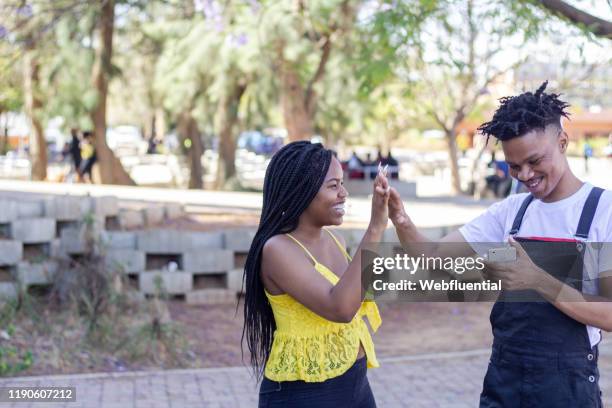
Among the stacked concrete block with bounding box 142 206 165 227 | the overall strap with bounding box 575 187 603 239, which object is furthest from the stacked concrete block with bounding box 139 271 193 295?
the overall strap with bounding box 575 187 603 239

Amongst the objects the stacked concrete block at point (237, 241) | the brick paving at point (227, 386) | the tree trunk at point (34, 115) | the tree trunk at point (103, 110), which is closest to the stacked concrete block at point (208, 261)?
the stacked concrete block at point (237, 241)

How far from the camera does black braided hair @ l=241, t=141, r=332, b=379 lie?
3.28m

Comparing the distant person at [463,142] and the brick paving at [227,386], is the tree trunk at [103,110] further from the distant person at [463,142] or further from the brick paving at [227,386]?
the distant person at [463,142]

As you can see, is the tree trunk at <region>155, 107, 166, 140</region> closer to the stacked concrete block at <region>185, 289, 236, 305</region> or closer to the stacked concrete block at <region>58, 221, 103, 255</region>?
the stacked concrete block at <region>185, 289, 236, 305</region>

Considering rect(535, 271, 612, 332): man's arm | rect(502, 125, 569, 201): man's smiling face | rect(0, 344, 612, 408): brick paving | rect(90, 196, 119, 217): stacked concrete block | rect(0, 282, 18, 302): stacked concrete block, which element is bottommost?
rect(0, 344, 612, 408): brick paving

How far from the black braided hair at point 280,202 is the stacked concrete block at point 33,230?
6.03 m

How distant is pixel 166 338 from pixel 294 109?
34.1ft

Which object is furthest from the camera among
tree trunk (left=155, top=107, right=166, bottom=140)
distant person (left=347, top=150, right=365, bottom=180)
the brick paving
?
tree trunk (left=155, top=107, right=166, bottom=140)

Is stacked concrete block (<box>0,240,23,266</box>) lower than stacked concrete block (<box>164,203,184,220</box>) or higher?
lower

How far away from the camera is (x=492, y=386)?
3.22 metres

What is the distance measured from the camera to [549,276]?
2.88 m

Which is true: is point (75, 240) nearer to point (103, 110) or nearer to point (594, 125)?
point (103, 110)

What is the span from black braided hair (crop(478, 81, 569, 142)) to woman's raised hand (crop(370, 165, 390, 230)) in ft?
1.32

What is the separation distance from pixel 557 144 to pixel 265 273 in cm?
105
